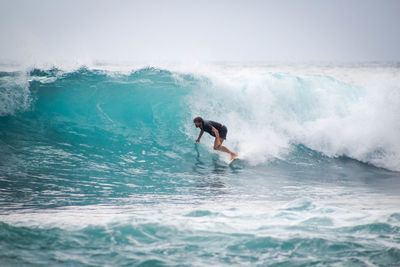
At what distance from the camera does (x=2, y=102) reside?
31.7 feet

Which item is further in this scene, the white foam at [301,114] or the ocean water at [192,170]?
the white foam at [301,114]

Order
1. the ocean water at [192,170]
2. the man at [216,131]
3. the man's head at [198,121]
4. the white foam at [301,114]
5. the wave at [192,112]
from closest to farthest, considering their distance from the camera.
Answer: the ocean water at [192,170]
the man's head at [198,121]
the man at [216,131]
the wave at [192,112]
the white foam at [301,114]

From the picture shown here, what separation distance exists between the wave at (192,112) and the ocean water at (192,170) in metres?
0.05

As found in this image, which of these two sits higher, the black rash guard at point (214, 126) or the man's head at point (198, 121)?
the man's head at point (198, 121)

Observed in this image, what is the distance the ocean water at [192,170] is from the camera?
3.51m

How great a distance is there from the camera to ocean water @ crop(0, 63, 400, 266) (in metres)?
3.51

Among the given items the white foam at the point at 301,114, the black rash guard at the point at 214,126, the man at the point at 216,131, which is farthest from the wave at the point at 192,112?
the black rash guard at the point at 214,126

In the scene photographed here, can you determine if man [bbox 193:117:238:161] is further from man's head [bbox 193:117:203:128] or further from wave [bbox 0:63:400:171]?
wave [bbox 0:63:400:171]

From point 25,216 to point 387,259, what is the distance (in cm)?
394

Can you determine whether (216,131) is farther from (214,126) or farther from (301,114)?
(301,114)

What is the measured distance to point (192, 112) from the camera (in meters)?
10.5

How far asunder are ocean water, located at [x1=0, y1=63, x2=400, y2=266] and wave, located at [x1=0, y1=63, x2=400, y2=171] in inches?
1.8

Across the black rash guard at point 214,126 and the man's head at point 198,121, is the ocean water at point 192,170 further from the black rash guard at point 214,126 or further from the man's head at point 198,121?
the man's head at point 198,121

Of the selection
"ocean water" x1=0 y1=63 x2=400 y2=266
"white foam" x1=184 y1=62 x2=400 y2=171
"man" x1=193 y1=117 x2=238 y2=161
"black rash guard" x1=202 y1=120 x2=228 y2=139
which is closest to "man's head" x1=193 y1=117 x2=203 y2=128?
"man" x1=193 y1=117 x2=238 y2=161
